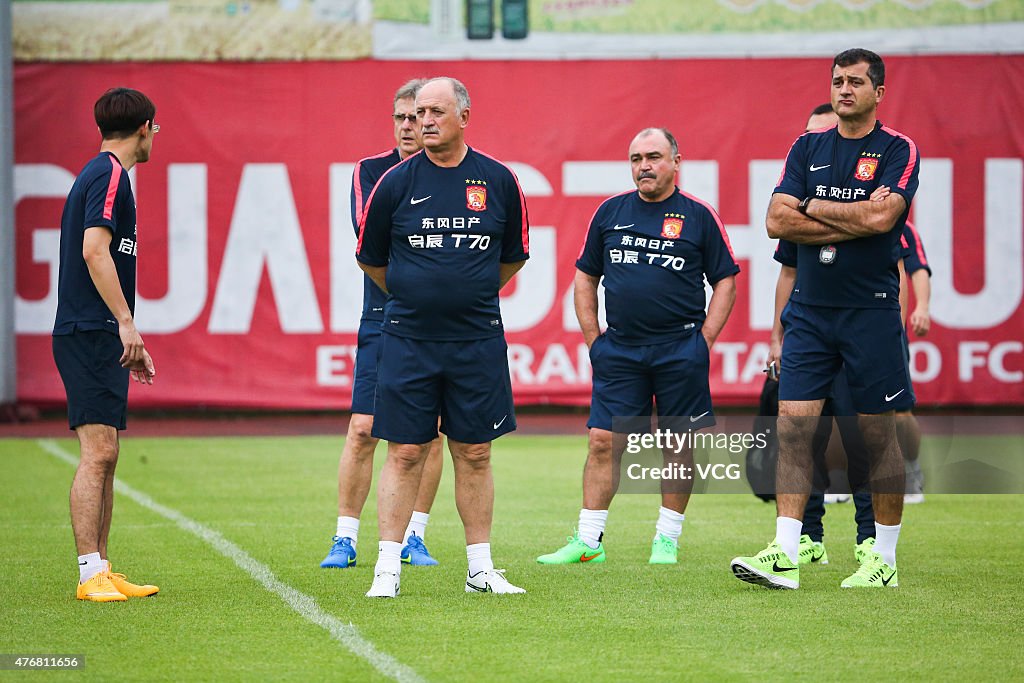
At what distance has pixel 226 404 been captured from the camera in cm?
1719

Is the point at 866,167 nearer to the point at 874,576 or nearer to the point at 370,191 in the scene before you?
the point at 874,576

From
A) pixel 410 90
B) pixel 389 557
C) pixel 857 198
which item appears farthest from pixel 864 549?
pixel 410 90

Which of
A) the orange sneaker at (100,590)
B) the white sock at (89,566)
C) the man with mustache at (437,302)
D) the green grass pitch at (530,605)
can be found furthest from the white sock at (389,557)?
the white sock at (89,566)

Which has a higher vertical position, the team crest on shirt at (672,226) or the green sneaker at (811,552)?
the team crest on shirt at (672,226)

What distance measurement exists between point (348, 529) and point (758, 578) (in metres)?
2.25

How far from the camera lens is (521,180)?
55.5ft

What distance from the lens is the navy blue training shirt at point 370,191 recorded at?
7.44m

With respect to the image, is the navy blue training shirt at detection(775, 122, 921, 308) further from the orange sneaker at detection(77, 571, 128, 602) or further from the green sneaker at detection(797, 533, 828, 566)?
the orange sneaker at detection(77, 571, 128, 602)

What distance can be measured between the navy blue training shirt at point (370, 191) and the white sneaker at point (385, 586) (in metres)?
1.74

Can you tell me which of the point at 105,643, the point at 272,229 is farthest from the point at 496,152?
the point at 105,643

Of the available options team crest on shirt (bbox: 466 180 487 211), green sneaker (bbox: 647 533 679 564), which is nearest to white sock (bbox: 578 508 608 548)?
green sneaker (bbox: 647 533 679 564)

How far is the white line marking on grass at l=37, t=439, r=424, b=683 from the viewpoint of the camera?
498 cm

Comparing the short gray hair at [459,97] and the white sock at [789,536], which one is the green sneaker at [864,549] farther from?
the short gray hair at [459,97]

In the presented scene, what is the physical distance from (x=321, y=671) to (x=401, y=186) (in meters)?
2.35
